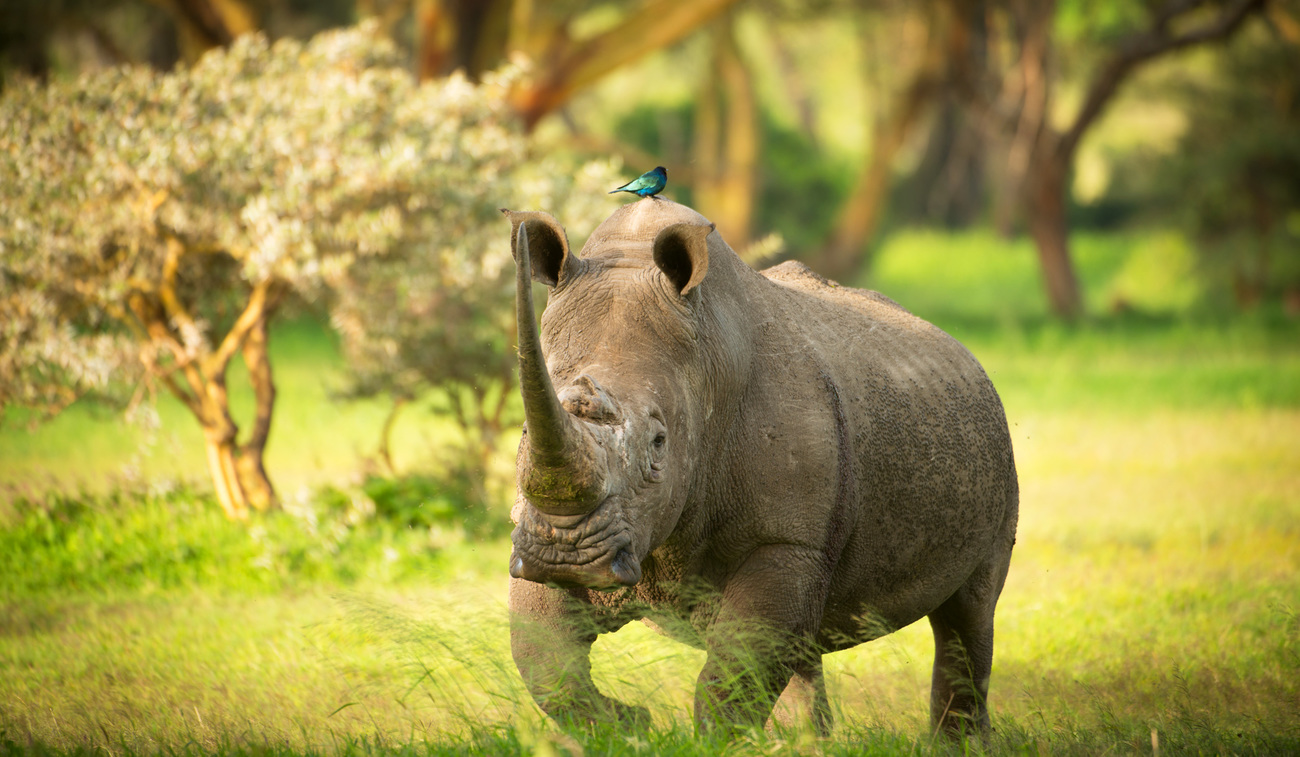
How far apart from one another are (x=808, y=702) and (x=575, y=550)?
7.78ft

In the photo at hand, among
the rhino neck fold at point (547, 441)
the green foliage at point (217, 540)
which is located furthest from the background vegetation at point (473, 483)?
the rhino neck fold at point (547, 441)

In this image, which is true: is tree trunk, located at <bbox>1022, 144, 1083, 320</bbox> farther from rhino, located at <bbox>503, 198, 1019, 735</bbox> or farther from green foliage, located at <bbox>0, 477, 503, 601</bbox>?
rhino, located at <bbox>503, 198, 1019, 735</bbox>

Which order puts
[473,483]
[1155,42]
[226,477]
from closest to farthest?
[226,477]
[473,483]
[1155,42]

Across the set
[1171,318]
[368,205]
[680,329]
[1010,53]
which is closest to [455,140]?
[368,205]

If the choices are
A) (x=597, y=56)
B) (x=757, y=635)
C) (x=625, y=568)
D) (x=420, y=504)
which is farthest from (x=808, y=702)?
(x=597, y=56)

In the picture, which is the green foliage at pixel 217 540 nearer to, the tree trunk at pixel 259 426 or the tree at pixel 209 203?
the tree trunk at pixel 259 426

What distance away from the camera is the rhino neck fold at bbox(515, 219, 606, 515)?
3.36 metres

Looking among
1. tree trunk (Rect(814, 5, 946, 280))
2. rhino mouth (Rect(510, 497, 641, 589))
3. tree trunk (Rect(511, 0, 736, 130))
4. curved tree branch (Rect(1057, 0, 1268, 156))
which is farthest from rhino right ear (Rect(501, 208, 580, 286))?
tree trunk (Rect(814, 5, 946, 280))

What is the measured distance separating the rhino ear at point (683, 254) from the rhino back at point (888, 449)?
0.57 metres

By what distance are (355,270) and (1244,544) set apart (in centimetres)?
677

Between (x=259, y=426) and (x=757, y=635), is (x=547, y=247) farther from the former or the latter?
(x=259, y=426)

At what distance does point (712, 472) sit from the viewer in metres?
4.35

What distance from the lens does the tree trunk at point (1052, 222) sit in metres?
23.4

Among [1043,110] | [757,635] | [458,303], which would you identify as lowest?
[757,635]
